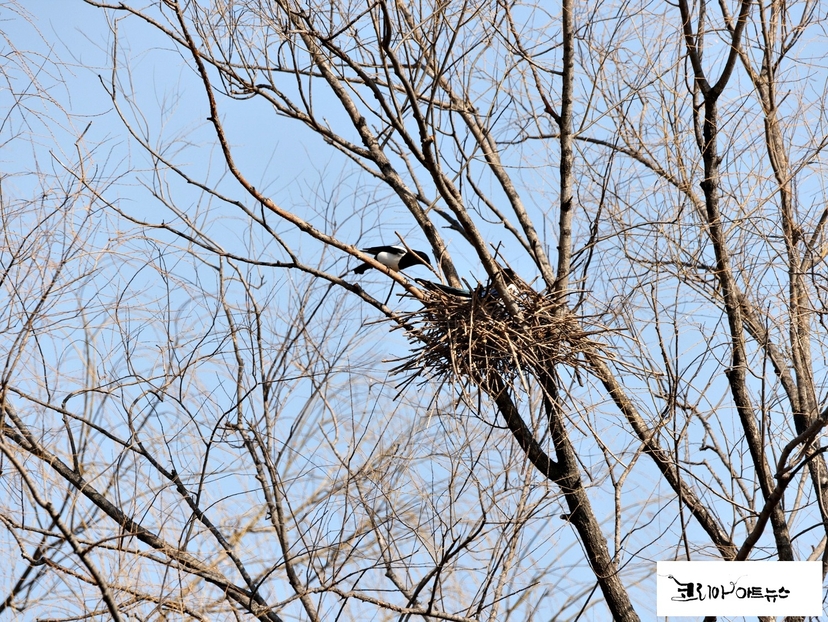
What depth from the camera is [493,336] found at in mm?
4270

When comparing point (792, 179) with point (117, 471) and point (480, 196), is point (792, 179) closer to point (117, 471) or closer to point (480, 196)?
point (480, 196)

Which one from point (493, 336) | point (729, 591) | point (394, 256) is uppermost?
point (394, 256)

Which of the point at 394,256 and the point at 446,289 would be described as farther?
the point at 394,256

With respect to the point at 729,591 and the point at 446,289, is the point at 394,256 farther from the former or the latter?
the point at 729,591

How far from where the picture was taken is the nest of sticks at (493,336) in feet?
14.1

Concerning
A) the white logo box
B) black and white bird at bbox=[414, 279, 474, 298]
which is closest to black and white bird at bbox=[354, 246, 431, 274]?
black and white bird at bbox=[414, 279, 474, 298]

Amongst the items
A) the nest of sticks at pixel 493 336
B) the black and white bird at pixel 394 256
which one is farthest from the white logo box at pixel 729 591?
the black and white bird at pixel 394 256

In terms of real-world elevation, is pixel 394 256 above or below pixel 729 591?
above

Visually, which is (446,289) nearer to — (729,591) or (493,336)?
(493,336)

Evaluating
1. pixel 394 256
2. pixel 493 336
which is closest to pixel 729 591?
pixel 493 336

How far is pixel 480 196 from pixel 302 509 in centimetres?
234

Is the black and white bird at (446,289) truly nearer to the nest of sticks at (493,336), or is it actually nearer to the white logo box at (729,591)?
the nest of sticks at (493,336)

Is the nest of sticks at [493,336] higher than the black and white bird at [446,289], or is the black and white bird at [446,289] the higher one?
the black and white bird at [446,289]

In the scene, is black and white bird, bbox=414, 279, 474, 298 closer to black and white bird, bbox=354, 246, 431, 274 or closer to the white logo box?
black and white bird, bbox=354, 246, 431, 274
